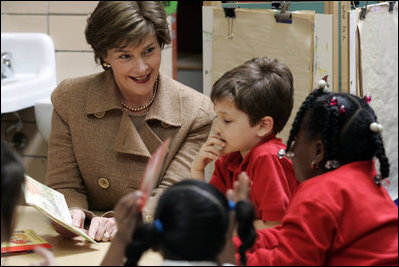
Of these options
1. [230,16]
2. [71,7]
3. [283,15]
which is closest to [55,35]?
[71,7]

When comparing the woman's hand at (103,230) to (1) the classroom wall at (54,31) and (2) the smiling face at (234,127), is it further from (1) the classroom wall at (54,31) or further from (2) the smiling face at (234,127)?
(1) the classroom wall at (54,31)

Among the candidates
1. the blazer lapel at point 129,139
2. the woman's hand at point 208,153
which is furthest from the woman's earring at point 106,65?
the woman's hand at point 208,153

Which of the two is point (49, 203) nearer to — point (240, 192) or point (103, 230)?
point (103, 230)

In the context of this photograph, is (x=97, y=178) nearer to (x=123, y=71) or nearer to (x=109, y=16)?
(x=123, y=71)

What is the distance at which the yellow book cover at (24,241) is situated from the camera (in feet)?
4.14

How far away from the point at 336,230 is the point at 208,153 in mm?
541

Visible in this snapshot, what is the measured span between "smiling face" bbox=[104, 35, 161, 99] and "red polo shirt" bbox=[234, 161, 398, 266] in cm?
74

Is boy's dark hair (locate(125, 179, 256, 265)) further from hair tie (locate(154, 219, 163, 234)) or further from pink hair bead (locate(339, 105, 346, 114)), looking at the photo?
pink hair bead (locate(339, 105, 346, 114))

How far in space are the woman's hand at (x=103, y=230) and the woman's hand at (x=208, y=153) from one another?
0.24m

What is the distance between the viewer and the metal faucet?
2.93 meters

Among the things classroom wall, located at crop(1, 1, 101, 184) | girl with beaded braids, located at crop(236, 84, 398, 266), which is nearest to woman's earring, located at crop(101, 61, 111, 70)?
girl with beaded braids, located at crop(236, 84, 398, 266)

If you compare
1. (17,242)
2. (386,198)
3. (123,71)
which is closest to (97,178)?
(123,71)

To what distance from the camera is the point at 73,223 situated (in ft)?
4.99

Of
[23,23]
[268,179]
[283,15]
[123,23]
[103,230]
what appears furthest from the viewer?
[23,23]
